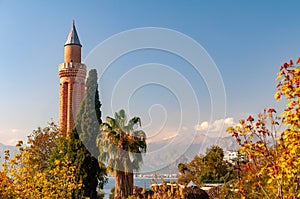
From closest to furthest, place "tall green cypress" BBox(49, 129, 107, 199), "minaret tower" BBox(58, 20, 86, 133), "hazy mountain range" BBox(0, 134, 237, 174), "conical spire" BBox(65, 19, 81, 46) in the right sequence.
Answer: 1. "hazy mountain range" BBox(0, 134, 237, 174)
2. "tall green cypress" BBox(49, 129, 107, 199)
3. "minaret tower" BBox(58, 20, 86, 133)
4. "conical spire" BBox(65, 19, 81, 46)

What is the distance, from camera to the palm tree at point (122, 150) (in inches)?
528

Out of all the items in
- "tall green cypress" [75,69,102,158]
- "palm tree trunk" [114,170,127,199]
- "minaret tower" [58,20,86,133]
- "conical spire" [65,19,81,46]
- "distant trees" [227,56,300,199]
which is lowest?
"palm tree trunk" [114,170,127,199]

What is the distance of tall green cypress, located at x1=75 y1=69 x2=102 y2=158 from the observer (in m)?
14.2

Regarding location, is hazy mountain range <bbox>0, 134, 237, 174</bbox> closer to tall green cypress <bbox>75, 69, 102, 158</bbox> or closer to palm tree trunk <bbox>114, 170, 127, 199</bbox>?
palm tree trunk <bbox>114, 170, 127, 199</bbox>

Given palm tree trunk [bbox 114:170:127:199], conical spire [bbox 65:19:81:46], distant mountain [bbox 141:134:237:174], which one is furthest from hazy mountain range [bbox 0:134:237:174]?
conical spire [bbox 65:19:81:46]

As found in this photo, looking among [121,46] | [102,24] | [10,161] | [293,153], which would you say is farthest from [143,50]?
[293,153]

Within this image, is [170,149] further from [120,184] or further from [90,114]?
[90,114]

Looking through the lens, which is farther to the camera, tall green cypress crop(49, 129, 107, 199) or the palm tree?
the palm tree

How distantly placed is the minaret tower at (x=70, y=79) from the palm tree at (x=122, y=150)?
35.0 feet

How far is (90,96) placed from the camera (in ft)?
48.4

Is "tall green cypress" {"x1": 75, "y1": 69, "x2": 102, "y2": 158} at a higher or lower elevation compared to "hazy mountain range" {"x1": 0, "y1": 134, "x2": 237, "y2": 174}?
higher

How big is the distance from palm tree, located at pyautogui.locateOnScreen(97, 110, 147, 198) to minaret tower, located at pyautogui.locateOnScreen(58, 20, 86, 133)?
10666 millimetres

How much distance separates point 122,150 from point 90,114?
2212mm

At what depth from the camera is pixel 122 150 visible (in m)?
13.4
